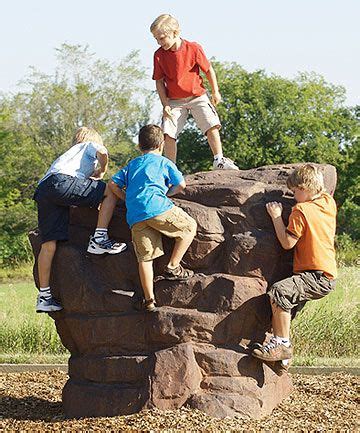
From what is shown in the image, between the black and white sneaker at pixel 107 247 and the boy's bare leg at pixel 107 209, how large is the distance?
0.13 m

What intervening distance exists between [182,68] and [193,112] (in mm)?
446

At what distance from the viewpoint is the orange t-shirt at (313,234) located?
630cm

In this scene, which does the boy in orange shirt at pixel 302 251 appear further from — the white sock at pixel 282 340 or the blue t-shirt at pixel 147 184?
the blue t-shirt at pixel 147 184

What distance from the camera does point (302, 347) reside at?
10344mm

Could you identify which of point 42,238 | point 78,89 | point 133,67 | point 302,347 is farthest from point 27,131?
point 42,238

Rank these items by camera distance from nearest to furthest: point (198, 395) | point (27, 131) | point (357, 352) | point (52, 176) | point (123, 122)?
point (198, 395) < point (52, 176) < point (357, 352) < point (27, 131) < point (123, 122)

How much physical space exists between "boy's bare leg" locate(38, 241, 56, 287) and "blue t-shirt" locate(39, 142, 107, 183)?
0.54m

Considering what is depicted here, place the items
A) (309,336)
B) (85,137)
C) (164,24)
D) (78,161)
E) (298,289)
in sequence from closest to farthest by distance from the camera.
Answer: (298,289) < (78,161) < (85,137) < (164,24) < (309,336)

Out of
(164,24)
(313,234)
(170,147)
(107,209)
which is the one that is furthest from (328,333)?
(107,209)

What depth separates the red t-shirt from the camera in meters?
8.14

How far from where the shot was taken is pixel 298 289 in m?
6.30

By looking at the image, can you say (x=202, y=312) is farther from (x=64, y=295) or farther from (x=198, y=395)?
(x=64, y=295)

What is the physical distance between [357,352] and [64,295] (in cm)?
479

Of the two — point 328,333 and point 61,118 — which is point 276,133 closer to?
point 61,118
